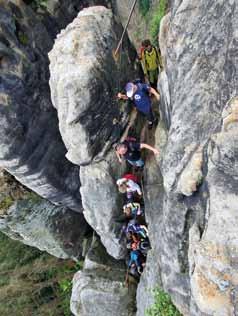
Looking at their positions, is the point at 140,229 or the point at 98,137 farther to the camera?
the point at 140,229

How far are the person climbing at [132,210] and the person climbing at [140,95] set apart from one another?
1.90m

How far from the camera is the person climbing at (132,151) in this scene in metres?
9.44

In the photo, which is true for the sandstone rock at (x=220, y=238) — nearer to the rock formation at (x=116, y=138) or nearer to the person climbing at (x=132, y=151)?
the rock formation at (x=116, y=138)

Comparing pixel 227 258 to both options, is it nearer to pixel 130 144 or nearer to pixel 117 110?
pixel 130 144

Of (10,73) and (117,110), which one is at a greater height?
(10,73)

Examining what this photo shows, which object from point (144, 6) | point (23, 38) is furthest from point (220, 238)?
point (144, 6)

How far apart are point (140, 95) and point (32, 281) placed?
8315 mm

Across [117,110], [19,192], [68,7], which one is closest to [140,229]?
[117,110]

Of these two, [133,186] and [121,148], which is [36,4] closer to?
[121,148]

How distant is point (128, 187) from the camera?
1007cm

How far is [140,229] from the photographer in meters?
10.8

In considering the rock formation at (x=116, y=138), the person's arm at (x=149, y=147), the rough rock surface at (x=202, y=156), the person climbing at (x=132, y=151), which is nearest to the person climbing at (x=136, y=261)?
the rock formation at (x=116, y=138)

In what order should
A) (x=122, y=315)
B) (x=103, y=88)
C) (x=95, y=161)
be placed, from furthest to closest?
(x=122, y=315)
(x=95, y=161)
(x=103, y=88)

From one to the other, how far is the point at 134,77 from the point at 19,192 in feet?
15.3
